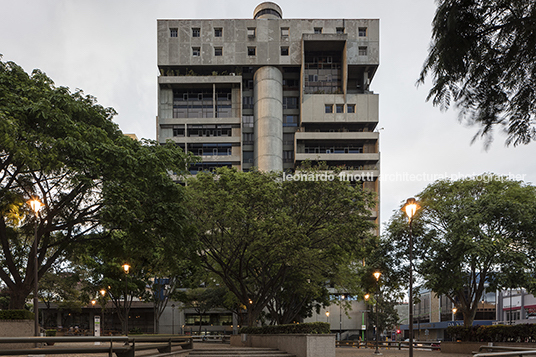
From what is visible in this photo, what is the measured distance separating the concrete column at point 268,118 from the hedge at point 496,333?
1879 inches

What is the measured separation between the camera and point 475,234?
94.5 ft

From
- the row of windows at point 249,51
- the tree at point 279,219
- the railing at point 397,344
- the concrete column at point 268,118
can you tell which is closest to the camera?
the tree at point 279,219

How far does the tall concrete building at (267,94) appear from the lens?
78688 mm

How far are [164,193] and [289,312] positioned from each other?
22.6m

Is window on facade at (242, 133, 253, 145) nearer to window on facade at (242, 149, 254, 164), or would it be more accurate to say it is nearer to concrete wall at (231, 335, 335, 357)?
window on facade at (242, 149, 254, 164)

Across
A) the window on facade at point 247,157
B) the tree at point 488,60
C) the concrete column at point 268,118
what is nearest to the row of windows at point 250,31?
the concrete column at point 268,118

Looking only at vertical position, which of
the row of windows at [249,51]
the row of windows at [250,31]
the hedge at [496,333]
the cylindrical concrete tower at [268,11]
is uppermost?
the cylindrical concrete tower at [268,11]

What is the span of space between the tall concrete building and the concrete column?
170 millimetres

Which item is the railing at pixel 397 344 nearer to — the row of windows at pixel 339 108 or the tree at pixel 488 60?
the tree at pixel 488 60

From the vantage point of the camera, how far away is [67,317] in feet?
269

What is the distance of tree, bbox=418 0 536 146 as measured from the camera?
446cm

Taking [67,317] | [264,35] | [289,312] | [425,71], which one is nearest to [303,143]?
[264,35]

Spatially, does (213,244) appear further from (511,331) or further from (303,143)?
(303,143)

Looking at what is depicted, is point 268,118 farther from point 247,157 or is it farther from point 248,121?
point 247,157
